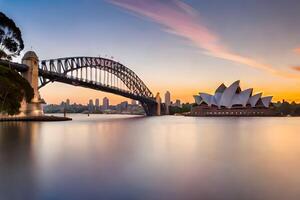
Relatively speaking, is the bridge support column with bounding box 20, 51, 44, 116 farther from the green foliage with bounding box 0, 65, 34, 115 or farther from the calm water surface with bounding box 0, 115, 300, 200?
the calm water surface with bounding box 0, 115, 300, 200

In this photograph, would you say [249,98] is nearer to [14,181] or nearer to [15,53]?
[15,53]

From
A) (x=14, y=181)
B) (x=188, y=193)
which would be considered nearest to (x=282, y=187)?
(x=188, y=193)

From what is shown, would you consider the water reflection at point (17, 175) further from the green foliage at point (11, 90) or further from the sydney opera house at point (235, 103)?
the sydney opera house at point (235, 103)

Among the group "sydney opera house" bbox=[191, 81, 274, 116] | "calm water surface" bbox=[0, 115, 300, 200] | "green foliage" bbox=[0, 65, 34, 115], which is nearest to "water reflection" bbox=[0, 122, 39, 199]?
"calm water surface" bbox=[0, 115, 300, 200]

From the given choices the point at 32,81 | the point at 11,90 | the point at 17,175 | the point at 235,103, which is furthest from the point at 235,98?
the point at 17,175

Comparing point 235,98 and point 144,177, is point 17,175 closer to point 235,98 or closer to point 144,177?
point 144,177

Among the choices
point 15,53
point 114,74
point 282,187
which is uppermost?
point 114,74

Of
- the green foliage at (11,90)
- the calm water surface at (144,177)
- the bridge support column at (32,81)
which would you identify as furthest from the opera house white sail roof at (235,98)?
the calm water surface at (144,177)

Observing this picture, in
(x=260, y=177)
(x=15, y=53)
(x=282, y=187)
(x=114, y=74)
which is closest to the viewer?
(x=282, y=187)
